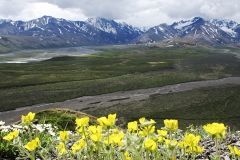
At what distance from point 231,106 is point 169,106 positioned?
505 inches

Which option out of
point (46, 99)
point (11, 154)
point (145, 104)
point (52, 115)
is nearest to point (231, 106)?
point (145, 104)

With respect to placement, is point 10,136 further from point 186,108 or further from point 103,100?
point 103,100

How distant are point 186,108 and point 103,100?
786 inches

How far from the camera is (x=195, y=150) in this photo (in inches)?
135

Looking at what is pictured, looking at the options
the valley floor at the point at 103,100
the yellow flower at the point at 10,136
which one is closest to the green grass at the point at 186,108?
the valley floor at the point at 103,100

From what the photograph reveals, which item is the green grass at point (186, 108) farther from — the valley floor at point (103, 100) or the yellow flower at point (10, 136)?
the yellow flower at point (10, 136)

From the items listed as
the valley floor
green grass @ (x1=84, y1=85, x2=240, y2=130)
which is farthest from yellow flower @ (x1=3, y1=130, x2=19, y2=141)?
the valley floor

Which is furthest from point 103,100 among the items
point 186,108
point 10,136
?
point 10,136

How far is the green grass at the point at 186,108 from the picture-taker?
46344mm

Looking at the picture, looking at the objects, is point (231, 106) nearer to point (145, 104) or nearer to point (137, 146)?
point (145, 104)

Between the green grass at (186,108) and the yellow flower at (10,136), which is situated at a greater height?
the yellow flower at (10,136)

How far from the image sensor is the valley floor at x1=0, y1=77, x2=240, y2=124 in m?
53.7

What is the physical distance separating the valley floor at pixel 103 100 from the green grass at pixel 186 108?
132 inches

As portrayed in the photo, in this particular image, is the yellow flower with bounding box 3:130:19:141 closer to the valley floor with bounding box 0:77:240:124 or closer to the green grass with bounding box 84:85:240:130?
the green grass with bounding box 84:85:240:130
